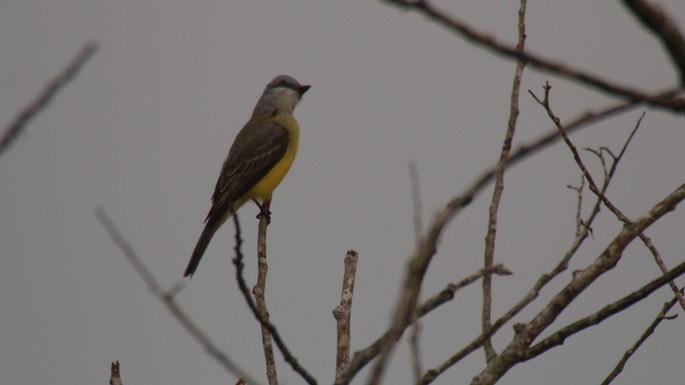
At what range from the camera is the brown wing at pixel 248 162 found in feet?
35.7

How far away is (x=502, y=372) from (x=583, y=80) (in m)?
2.07

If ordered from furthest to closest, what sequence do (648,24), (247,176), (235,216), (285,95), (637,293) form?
(285,95) < (247,176) < (637,293) < (235,216) < (648,24)

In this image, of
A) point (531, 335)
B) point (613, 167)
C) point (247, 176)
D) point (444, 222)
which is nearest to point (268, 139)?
point (247, 176)

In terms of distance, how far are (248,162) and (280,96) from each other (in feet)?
6.18

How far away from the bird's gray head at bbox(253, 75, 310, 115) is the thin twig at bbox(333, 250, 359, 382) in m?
8.36

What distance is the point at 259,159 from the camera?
37.1 ft

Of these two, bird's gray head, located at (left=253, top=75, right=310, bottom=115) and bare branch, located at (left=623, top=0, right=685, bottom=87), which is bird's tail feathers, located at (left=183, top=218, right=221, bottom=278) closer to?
bird's gray head, located at (left=253, top=75, right=310, bottom=115)

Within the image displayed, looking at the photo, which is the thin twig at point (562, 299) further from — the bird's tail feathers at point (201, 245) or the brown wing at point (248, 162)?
the brown wing at point (248, 162)

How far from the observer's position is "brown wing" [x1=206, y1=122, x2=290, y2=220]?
10.9 metres

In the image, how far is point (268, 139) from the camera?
38.5 feet

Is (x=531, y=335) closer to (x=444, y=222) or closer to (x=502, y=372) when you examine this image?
(x=502, y=372)

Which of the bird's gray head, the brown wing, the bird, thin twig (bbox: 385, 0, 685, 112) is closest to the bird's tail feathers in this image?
the bird

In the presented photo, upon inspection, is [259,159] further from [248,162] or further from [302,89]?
[302,89]

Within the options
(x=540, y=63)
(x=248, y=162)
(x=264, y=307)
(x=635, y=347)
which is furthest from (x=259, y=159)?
(x=540, y=63)
